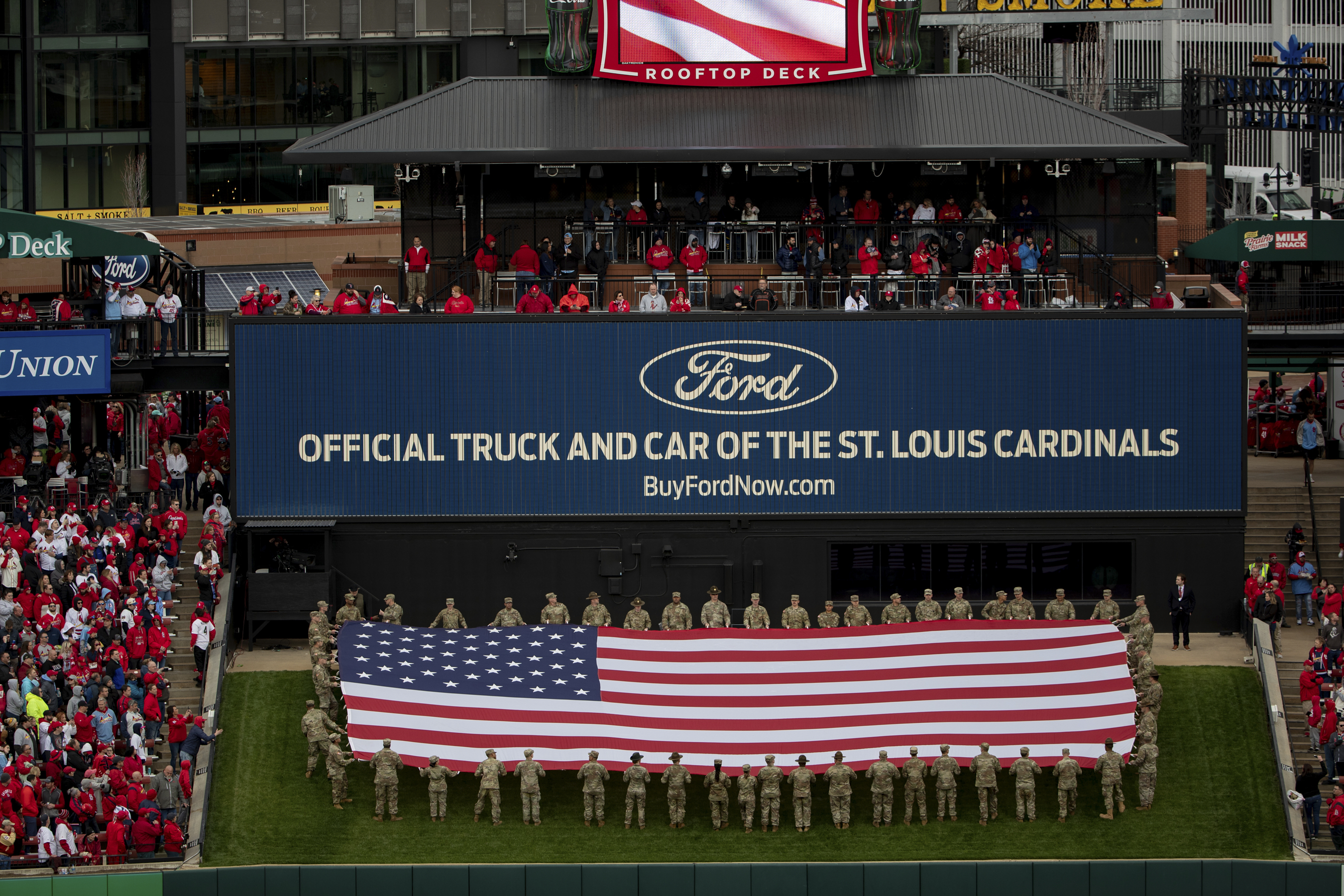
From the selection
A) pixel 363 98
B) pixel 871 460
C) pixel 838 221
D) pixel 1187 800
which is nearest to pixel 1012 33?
pixel 363 98

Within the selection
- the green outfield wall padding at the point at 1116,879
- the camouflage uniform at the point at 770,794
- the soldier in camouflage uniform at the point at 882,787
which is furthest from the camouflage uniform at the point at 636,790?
the green outfield wall padding at the point at 1116,879

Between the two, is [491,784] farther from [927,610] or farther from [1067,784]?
[1067,784]

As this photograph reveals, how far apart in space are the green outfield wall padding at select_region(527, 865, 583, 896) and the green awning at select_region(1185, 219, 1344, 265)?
783 inches

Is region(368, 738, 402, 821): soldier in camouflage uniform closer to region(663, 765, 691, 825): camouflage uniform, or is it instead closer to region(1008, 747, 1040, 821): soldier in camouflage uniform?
region(663, 765, 691, 825): camouflage uniform

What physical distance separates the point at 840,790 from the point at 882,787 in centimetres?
62

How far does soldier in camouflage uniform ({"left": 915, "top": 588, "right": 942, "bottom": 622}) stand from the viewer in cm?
3266

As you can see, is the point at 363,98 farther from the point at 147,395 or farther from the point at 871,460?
the point at 871,460

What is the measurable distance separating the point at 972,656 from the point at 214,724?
11.8m

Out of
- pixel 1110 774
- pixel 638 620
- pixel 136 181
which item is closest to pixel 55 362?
pixel 638 620

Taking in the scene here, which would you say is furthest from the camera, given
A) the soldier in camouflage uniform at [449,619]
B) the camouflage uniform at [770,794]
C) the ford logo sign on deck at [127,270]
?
the ford logo sign on deck at [127,270]

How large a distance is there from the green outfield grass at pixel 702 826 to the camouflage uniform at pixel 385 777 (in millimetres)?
250

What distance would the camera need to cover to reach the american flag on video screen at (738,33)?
38438 millimetres

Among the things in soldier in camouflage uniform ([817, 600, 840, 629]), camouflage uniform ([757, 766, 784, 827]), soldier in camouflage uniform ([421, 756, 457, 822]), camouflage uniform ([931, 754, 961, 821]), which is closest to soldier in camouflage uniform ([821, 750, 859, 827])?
camouflage uniform ([757, 766, 784, 827])

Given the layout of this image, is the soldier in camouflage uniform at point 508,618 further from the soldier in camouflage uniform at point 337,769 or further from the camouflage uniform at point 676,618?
the soldier in camouflage uniform at point 337,769
